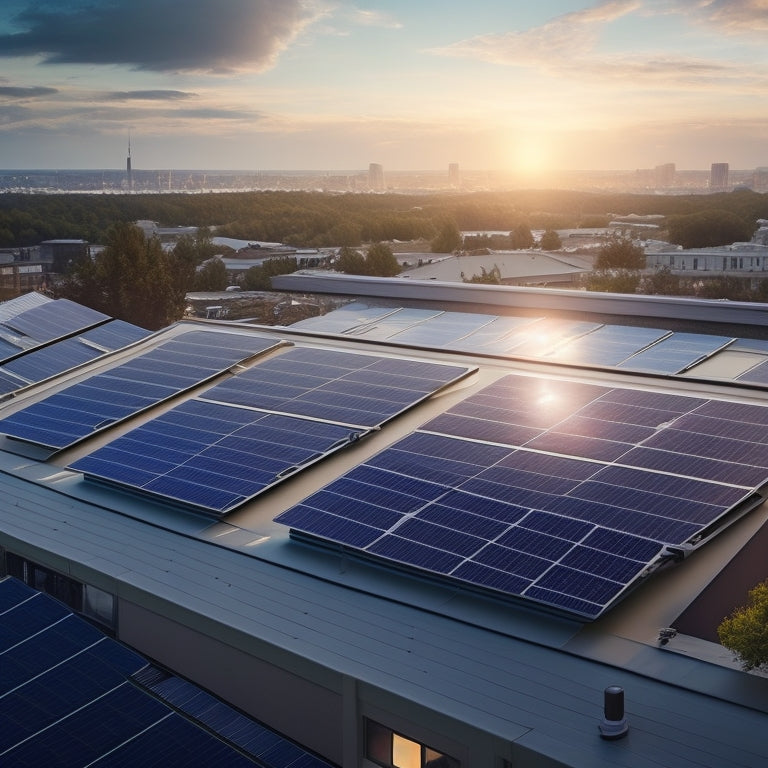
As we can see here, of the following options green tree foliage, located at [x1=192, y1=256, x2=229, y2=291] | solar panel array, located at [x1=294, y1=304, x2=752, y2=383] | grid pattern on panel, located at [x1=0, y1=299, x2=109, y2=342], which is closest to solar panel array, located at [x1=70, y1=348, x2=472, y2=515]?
solar panel array, located at [x1=294, y1=304, x2=752, y2=383]

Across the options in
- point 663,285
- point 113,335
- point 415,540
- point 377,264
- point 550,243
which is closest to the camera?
point 415,540

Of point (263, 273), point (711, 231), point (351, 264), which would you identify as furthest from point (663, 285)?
point (711, 231)

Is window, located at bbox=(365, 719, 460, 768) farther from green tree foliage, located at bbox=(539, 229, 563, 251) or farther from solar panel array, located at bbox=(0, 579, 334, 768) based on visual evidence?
green tree foliage, located at bbox=(539, 229, 563, 251)

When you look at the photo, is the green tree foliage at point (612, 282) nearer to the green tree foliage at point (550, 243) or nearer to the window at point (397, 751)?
the green tree foliage at point (550, 243)

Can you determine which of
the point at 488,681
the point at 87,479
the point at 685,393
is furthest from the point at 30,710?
the point at 685,393

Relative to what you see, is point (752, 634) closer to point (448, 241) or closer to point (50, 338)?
point (50, 338)

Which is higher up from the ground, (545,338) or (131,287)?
(545,338)

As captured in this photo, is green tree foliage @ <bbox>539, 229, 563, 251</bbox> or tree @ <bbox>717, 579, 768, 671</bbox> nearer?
tree @ <bbox>717, 579, 768, 671</bbox>
